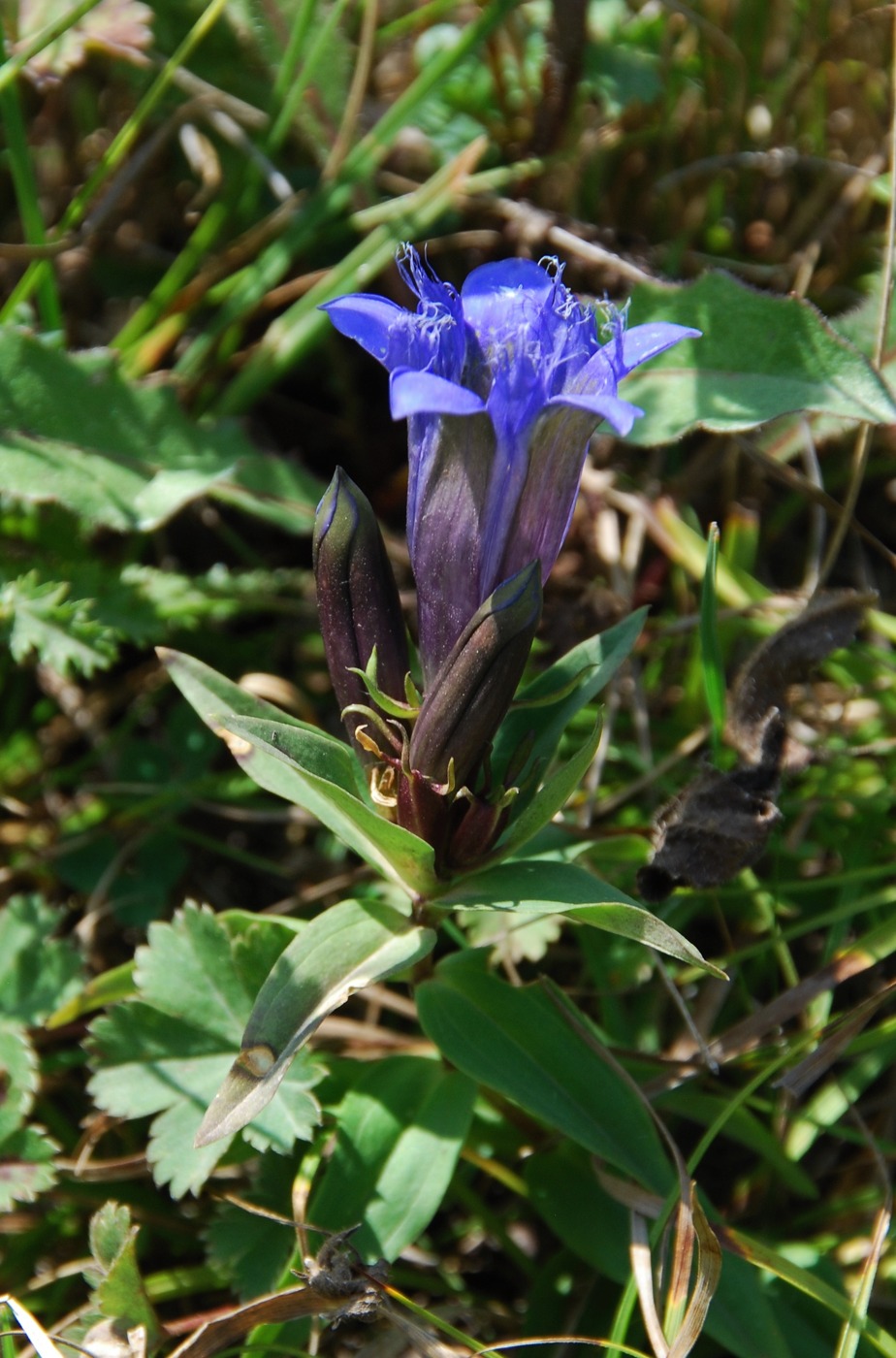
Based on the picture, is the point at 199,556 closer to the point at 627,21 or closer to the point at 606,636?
the point at 606,636

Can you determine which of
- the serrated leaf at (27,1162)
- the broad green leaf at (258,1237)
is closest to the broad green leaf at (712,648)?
the broad green leaf at (258,1237)

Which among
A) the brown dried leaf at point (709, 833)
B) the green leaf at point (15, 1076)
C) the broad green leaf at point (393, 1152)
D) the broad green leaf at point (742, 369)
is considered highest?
the broad green leaf at point (742, 369)

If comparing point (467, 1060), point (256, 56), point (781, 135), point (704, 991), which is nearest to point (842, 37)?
point (781, 135)

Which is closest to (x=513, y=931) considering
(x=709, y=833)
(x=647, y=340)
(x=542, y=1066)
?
(x=542, y=1066)

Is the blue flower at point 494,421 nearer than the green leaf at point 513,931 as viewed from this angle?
Yes

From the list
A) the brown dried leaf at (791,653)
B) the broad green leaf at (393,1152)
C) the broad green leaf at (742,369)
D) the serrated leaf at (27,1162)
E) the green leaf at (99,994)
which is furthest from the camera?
the broad green leaf at (742,369)

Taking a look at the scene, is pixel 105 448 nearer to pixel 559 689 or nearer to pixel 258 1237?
pixel 559 689

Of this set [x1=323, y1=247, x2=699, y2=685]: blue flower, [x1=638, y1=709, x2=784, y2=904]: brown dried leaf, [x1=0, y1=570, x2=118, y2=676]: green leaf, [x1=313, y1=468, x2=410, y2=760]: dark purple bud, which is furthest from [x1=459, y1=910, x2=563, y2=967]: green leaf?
[x1=0, y1=570, x2=118, y2=676]: green leaf

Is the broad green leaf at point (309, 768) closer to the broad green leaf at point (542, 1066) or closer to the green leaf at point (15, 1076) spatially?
the broad green leaf at point (542, 1066)

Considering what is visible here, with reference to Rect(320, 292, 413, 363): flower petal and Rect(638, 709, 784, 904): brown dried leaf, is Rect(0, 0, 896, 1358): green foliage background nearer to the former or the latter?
Rect(638, 709, 784, 904): brown dried leaf
